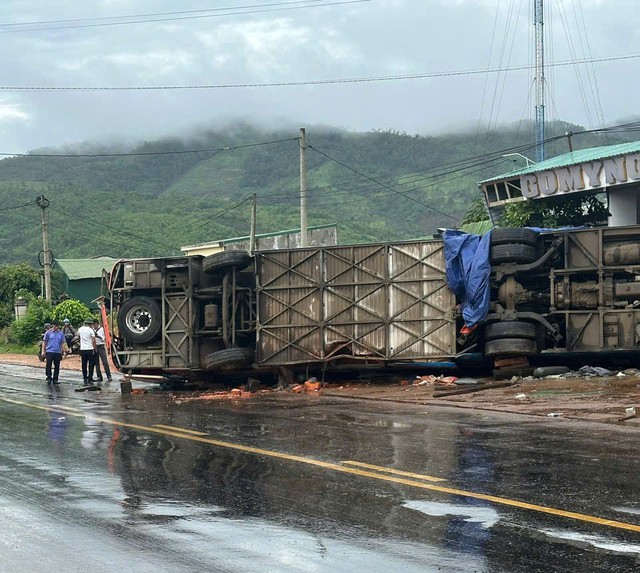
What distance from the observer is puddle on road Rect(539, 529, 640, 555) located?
20.8 ft

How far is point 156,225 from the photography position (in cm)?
10081

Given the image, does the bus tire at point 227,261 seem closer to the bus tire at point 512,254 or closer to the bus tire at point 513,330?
the bus tire at point 512,254

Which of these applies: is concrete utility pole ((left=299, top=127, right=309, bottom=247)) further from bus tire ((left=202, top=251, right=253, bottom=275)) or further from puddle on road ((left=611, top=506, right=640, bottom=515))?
puddle on road ((left=611, top=506, right=640, bottom=515))

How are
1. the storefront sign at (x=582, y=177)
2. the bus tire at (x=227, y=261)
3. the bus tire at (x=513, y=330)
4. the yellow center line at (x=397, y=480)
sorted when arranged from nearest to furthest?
the yellow center line at (x=397, y=480) → the bus tire at (x=513, y=330) → the bus tire at (x=227, y=261) → the storefront sign at (x=582, y=177)

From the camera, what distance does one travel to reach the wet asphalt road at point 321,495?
6430 millimetres

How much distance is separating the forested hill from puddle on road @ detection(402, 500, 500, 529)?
49.2 m

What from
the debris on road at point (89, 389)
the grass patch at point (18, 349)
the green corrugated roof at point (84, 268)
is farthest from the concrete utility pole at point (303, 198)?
the green corrugated roof at point (84, 268)

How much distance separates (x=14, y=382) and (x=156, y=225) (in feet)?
253

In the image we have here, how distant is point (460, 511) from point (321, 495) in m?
1.38

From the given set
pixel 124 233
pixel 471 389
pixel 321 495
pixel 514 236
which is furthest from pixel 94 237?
pixel 321 495

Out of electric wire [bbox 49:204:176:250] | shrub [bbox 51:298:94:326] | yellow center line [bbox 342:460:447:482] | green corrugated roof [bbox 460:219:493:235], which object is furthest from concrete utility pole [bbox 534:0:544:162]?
electric wire [bbox 49:204:176:250]

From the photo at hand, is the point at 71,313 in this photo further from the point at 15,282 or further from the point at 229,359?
the point at 229,359

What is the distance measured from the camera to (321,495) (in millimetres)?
8445

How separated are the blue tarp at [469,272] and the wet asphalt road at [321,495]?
441 centimetres
